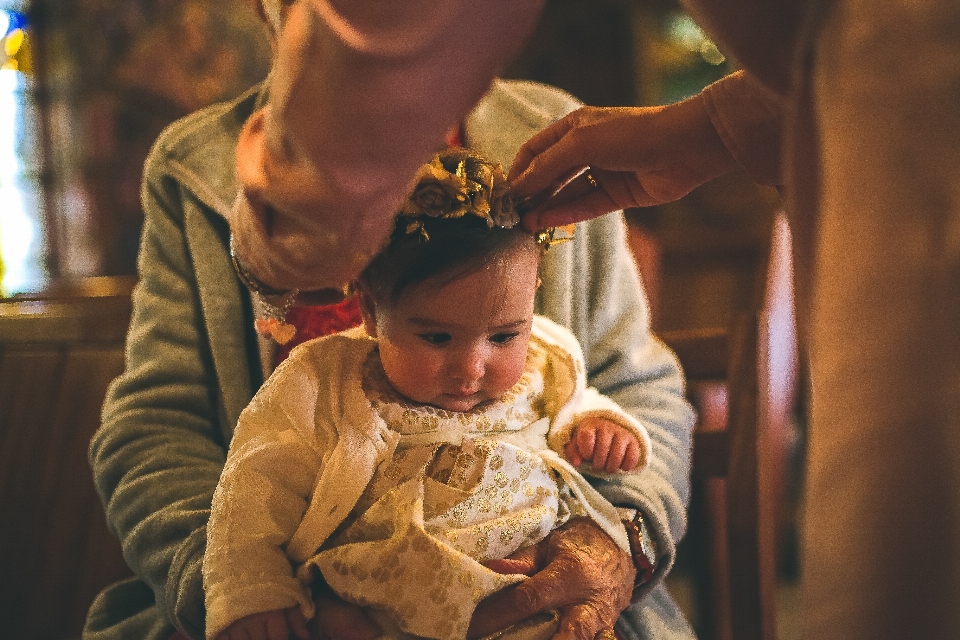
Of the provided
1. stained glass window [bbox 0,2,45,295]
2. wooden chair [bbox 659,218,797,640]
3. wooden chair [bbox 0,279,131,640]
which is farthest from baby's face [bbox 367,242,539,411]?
stained glass window [bbox 0,2,45,295]

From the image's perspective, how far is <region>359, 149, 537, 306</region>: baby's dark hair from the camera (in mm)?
825

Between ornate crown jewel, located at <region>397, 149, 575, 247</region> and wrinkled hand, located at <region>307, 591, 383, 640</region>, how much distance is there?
0.37m

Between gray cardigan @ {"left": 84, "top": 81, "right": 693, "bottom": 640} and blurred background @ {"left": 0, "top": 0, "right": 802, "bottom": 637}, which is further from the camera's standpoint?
blurred background @ {"left": 0, "top": 0, "right": 802, "bottom": 637}

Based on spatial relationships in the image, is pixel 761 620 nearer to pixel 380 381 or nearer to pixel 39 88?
pixel 380 381

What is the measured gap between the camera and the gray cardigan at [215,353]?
3.34 feet

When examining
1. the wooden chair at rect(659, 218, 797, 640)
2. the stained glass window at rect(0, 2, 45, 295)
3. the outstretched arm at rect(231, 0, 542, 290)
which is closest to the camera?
the outstretched arm at rect(231, 0, 542, 290)

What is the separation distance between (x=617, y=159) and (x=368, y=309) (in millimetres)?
309

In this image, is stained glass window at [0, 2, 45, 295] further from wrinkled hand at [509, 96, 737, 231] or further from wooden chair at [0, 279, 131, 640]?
wrinkled hand at [509, 96, 737, 231]

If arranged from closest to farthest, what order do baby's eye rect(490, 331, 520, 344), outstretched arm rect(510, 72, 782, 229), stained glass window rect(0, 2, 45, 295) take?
outstretched arm rect(510, 72, 782, 229) → baby's eye rect(490, 331, 520, 344) → stained glass window rect(0, 2, 45, 295)

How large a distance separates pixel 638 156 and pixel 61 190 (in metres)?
4.17

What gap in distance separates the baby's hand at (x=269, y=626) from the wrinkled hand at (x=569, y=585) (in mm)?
167

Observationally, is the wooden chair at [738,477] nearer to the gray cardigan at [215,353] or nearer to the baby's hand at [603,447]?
the gray cardigan at [215,353]

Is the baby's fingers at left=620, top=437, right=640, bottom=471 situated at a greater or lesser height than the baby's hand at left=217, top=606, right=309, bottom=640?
greater

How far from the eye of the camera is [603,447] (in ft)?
3.07
